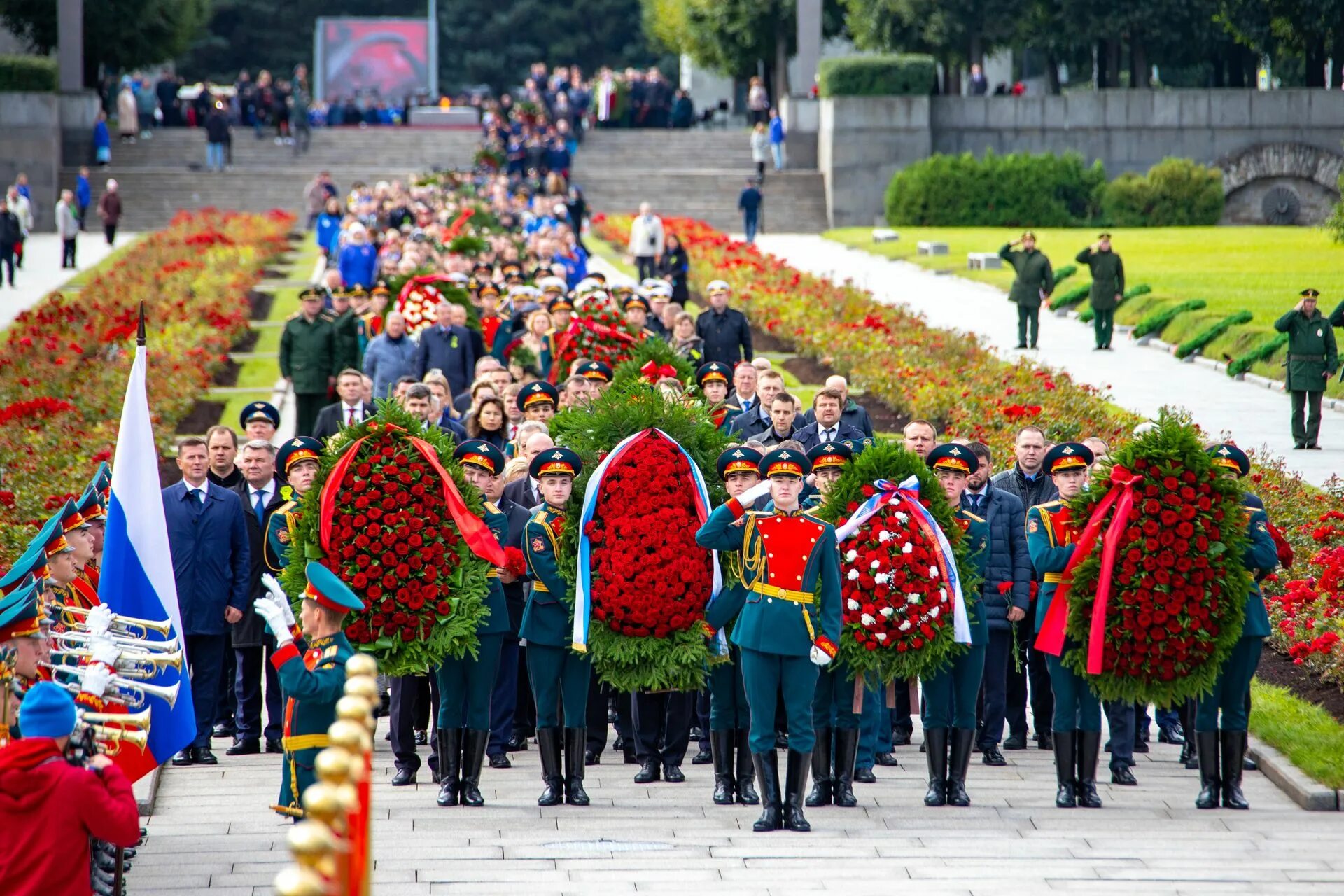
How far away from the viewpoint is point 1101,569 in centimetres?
909

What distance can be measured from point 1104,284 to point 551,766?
1775cm

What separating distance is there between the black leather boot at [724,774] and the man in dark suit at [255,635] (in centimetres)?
265

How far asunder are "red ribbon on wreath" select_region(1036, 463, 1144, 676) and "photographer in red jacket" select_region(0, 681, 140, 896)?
16.3 feet

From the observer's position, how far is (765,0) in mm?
54250

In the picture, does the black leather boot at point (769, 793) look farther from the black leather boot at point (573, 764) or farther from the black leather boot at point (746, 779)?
the black leather boot at point (573, 764)

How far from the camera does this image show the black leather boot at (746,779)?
916 cm

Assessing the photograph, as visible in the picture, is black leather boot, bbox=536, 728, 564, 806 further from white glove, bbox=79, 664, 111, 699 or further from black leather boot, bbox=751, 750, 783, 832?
white glove, bbox=79, 664, 111, 699

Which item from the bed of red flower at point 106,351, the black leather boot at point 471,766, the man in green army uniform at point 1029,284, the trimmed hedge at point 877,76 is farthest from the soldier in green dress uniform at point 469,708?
the trimmed hedge at point 877,76

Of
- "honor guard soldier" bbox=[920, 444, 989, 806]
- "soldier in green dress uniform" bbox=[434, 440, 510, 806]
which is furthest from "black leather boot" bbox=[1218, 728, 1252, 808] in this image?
"soldier in green dress uniform" bbox=[434, 440, 510, 806]

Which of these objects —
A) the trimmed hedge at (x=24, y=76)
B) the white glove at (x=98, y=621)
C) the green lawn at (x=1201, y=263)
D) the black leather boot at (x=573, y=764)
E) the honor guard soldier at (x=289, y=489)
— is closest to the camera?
the white glove at (x=98, y=621)

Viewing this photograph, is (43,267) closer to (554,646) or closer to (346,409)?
(346,409)

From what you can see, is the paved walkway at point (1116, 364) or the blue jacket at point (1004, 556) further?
the paved walkway at point (1116, 364)

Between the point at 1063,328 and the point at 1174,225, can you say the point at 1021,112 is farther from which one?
the point at 1063,328

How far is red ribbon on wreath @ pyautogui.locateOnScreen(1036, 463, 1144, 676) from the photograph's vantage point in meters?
9.02
